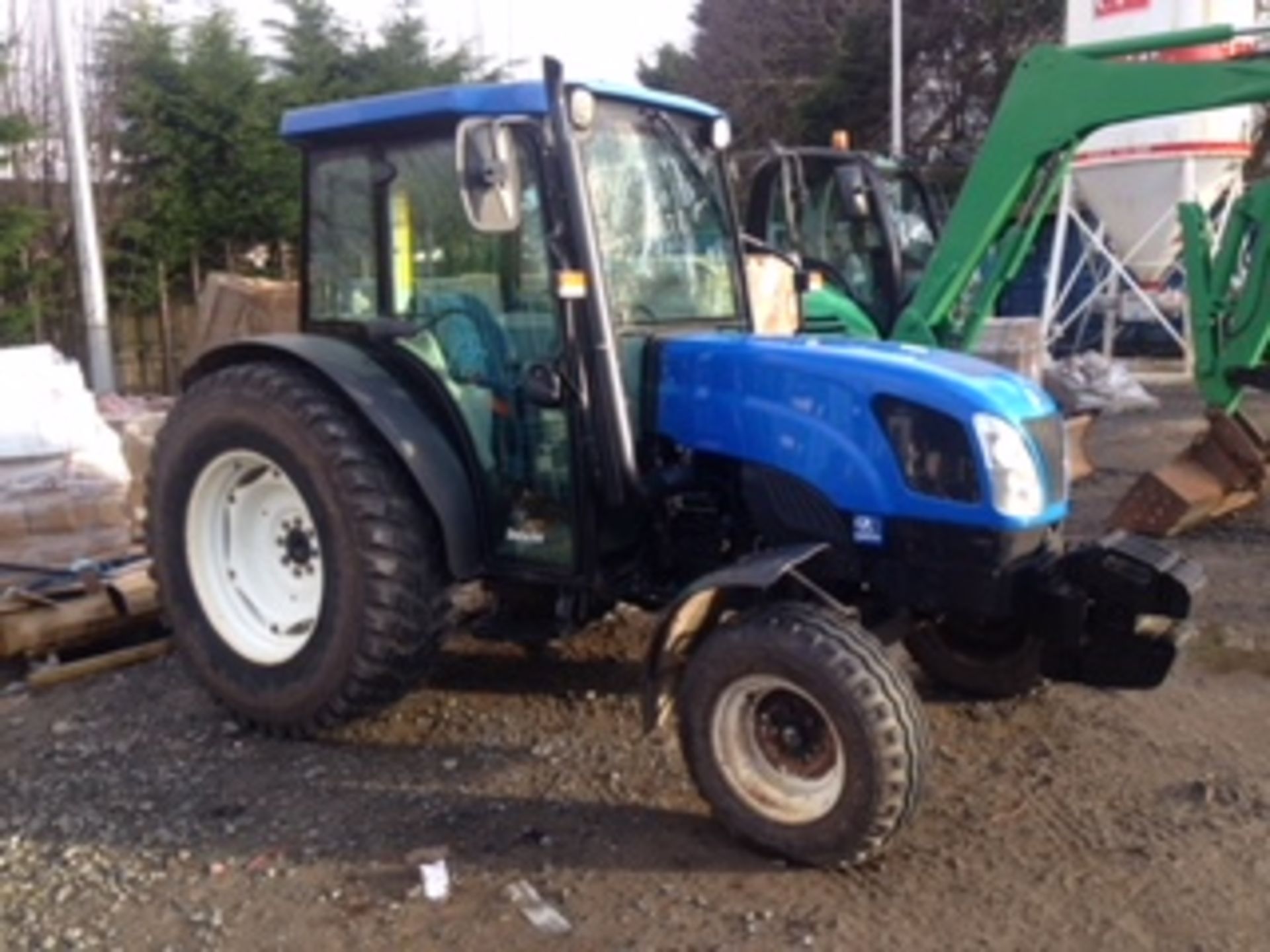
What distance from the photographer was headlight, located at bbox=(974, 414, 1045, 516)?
3.75 meters

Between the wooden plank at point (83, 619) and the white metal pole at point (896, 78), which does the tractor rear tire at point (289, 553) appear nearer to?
the wooden plank at point (83, 619)

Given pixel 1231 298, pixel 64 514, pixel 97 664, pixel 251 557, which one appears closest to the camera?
pixel 251 557

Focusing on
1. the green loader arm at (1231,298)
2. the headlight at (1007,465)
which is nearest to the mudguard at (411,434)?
the headlight at (1007,465)

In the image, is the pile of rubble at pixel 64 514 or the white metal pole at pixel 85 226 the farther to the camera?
the white metal pole at pixel 85 226

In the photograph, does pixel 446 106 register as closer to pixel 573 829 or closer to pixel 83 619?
pixel 573 829

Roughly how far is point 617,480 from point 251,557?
5.29ft

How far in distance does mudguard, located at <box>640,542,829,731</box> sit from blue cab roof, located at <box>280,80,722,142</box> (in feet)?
5.12

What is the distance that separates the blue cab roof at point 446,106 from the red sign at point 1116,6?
9334 millimetres

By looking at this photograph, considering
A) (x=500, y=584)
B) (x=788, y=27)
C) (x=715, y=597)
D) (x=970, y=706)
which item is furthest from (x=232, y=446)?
(x=788, y=27)

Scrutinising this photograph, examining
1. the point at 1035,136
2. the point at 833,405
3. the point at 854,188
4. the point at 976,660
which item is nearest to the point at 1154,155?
the point at 854,188

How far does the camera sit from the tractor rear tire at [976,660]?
4.65 m

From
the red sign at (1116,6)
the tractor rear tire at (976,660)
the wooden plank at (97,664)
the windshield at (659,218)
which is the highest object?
the red sign at (1116,6)

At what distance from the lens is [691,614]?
12.6ft

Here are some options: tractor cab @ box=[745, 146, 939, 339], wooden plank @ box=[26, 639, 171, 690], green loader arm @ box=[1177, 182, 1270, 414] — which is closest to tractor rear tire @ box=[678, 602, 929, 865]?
wooden plank @ box=[26, 639, 171, 690]
